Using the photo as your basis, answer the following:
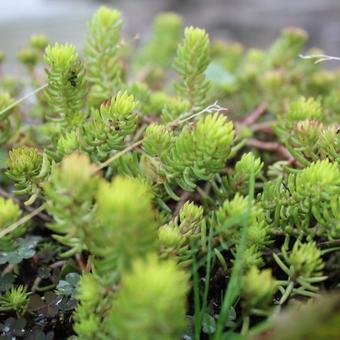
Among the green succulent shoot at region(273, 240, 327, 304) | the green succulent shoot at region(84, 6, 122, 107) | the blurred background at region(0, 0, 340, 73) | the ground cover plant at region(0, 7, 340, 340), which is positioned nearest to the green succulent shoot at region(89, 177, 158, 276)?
the ground cover plant at region(0, 7, 340, 340)

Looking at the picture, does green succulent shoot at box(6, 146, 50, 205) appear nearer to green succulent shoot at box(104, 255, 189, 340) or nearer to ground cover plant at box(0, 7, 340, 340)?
ground cover plant at box(0, 7, 340, 340)

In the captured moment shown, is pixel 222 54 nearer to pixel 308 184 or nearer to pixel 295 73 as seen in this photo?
pixel 295 73

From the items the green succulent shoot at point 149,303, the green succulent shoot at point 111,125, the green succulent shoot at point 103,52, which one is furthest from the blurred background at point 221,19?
the green succulent shoot at point 149,303

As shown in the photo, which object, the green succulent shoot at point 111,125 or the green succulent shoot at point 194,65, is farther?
the green succulent shoot at point 194,65

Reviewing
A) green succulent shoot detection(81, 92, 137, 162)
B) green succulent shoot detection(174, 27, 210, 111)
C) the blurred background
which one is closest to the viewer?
green succulent shoot detection(81, 92, 137, 162)

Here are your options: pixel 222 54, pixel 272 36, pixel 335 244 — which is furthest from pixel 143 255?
pixel 272 36

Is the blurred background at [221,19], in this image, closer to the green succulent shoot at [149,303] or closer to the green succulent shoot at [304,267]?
the green succulent shoot at [304,267]

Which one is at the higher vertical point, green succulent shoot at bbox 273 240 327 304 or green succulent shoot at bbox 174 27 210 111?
green succulent shoot at bbox 174 27 210 111
